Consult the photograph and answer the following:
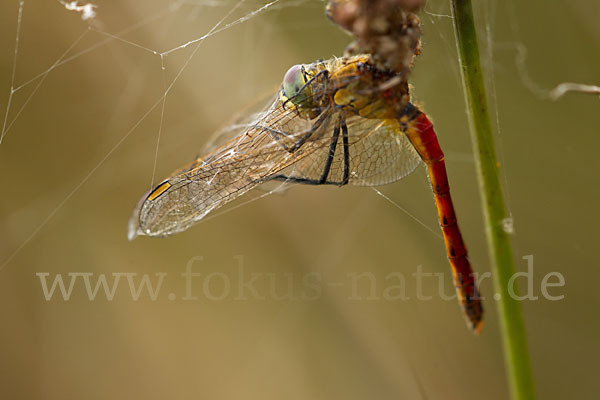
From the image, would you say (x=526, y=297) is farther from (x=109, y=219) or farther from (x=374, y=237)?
(x=109, y=219)

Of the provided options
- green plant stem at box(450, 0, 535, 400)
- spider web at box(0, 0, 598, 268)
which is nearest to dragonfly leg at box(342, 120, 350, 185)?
green plant stem at box(450, 0, 535, 400)

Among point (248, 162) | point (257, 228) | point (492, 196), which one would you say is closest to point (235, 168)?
point (248, 162)

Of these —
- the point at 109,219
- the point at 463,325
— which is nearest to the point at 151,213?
the point at 109,219

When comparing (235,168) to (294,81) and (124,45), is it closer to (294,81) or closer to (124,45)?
(294,81)

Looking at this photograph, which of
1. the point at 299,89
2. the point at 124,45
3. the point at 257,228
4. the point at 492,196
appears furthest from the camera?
the point at 257,228

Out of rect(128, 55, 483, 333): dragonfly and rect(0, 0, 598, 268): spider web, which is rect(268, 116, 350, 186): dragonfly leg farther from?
rect(0, 0, 598, 268): spider web
